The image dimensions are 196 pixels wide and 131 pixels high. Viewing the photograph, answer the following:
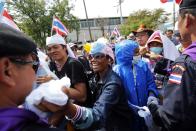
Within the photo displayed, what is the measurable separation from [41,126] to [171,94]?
0.99 m

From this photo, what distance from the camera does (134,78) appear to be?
403cm

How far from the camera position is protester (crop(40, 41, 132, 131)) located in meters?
2.17

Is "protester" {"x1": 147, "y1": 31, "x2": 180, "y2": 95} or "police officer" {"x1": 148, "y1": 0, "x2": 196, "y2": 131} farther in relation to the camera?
"protester" {"x1": 147, "y1": 31, "x2": 180, "y2": 95}

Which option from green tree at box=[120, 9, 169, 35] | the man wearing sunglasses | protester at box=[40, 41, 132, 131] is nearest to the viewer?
the man wearing sunglasses

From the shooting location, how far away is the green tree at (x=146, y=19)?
192 feet

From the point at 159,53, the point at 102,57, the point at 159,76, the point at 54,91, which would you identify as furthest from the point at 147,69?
the point at 54,91

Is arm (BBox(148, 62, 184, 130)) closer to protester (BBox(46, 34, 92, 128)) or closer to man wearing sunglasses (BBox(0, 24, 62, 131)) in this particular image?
man wearing sunglasses (BBox(0, 24, 62, 131))

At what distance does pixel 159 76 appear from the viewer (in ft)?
16.8

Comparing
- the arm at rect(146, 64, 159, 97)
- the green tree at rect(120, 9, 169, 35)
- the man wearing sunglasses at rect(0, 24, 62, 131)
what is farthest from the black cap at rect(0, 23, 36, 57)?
the green tree at rect(120, 9, 169, 35)

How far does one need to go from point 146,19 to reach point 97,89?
56.5 m

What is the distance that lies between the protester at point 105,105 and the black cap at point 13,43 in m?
0.60

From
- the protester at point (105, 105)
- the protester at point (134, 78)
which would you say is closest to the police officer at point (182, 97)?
the protester at point (105, 105)

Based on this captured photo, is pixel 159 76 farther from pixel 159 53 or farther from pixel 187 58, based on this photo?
pixel 187 58

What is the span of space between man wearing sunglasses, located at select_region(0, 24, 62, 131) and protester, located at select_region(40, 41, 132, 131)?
1.74 feet
